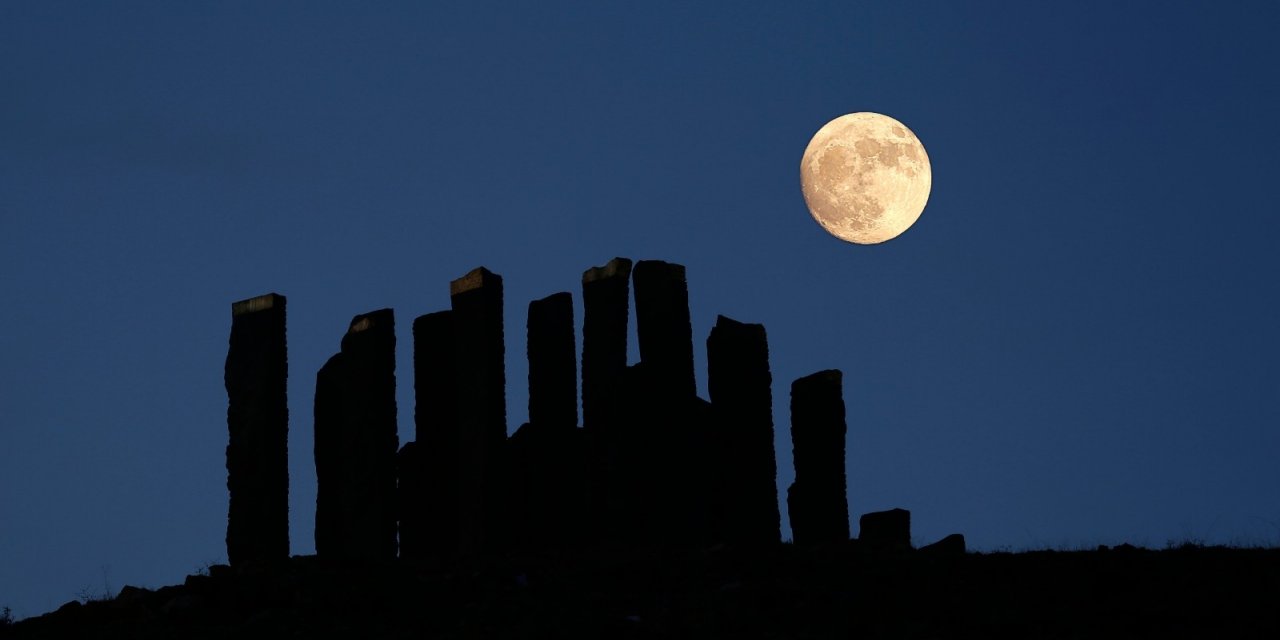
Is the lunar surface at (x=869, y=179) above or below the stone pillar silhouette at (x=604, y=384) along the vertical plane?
above

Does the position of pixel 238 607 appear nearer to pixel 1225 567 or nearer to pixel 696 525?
pixel 696 525

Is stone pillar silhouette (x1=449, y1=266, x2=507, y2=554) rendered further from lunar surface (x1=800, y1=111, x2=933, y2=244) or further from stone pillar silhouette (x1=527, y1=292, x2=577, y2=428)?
lunar surface (x1=800, y1=111, x2=933, y2=244)

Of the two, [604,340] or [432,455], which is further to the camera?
[432,455]

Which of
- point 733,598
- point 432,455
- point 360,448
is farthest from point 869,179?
point 733,598

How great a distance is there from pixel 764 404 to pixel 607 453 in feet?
3.76

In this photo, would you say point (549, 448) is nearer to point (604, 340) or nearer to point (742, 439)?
point (604, 340)

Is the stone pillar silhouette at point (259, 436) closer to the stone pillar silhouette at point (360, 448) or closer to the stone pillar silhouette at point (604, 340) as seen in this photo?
the stone pillar silhouette at point (360, 448)

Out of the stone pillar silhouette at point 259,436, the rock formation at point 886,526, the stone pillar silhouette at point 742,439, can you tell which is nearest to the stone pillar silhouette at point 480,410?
the stone pillar silhouette at point 259,436

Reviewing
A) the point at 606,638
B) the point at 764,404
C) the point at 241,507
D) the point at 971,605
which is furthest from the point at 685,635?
the point at 241,507

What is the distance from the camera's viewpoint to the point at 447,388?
1480 centimetres

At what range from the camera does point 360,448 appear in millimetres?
14641

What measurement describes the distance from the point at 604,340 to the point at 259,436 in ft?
8.67

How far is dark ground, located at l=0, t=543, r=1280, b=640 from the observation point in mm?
10758

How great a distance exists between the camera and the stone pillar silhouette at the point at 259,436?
14.8 meters
